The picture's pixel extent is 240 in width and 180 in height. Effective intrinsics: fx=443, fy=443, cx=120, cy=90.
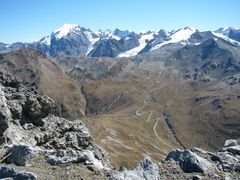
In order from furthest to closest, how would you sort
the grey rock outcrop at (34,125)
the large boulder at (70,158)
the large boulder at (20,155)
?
the grey rock outcrop at (34,125)
the large boulder at (20,155)
the large boulder at (70,158)

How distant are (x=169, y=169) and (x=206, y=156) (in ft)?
14.4

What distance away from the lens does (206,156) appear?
96.9ft

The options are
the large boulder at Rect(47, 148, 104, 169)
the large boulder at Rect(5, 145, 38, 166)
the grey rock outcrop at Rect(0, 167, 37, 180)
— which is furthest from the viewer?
the large boulder at Rect(5, 145, 38, 166)

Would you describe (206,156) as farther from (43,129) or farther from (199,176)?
(43,129)

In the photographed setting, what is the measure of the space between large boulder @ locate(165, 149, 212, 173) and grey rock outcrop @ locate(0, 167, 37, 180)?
1018 cm

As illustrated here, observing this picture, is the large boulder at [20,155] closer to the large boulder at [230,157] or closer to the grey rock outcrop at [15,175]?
the grey rock outcrop at [15,175]

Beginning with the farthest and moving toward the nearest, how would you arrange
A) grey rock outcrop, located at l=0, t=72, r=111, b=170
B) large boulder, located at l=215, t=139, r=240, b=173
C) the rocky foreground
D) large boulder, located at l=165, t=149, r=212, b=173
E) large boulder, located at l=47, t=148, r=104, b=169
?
grey rock outcrop, located at l=0, t=72, r=111, b=170
large boulder, located at l=215, t=139, r=240, b=173
large boulder, located at l=165, t=149, r=212, b=173
large boulder, located at l=47, t=148, r=104, b=169
the rocky foreground

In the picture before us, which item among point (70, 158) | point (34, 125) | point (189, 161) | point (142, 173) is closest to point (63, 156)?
point (70, 158)

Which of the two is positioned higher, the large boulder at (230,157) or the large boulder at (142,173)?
the large boulder at (142,173)

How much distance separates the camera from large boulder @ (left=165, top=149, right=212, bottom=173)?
2662 cm

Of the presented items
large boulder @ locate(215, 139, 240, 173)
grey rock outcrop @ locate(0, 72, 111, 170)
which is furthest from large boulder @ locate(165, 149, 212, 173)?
grey rock outcrop @ locate(0, 72, 111, 170)

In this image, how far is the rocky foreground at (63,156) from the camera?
76.2ft

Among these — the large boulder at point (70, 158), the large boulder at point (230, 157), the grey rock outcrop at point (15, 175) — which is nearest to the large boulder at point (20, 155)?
the large boulder at point (70, 158)

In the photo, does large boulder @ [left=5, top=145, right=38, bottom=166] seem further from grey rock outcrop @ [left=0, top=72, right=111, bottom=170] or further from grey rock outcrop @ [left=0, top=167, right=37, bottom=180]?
grey rock outcrop @ [left=0, top=72, right=111, bottom=170]
